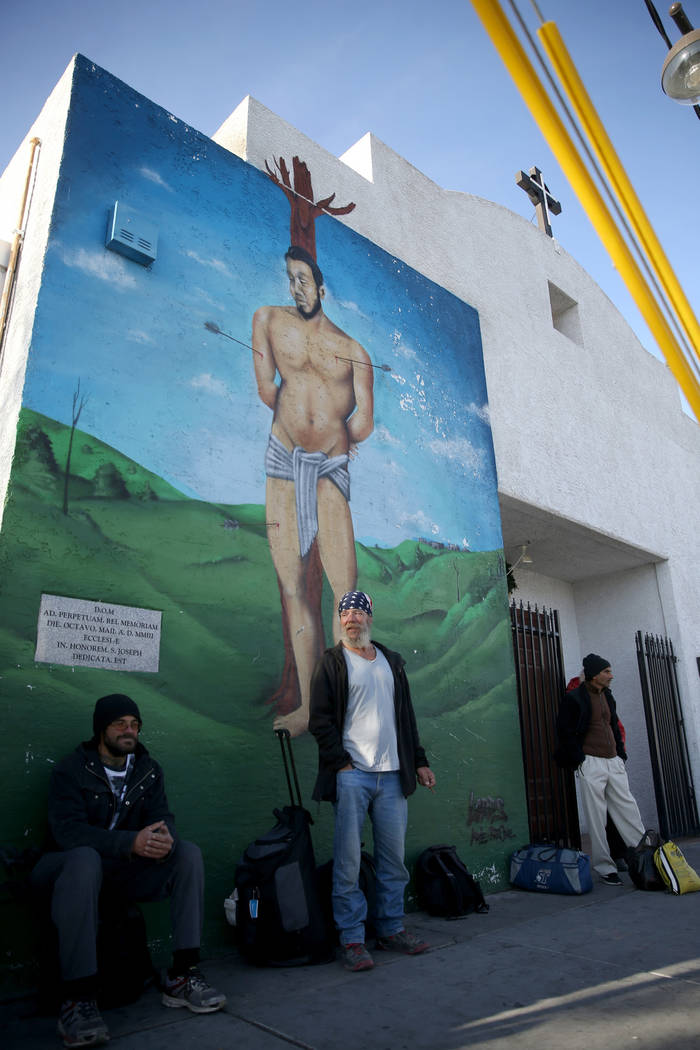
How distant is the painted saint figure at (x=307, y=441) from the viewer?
181 inches

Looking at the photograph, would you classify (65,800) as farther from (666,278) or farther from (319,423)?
(666,278)

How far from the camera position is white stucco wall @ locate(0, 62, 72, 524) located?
375 centimetres

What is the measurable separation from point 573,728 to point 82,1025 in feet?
14.1

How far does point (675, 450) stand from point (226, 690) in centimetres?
818

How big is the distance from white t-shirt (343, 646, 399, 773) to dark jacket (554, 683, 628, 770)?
2.47 meters

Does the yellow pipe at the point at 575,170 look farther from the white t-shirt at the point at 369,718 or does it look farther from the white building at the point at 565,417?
the white t-shirt at the point at 369,718

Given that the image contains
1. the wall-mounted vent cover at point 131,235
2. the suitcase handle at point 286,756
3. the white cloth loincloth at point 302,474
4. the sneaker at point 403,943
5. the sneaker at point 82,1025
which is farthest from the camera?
the white cloth loincloth at point 302,474

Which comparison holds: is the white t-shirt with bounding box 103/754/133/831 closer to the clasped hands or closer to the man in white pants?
the clasped hands

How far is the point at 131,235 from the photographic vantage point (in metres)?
4.30

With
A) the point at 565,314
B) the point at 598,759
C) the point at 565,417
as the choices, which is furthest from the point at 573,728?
the point at 565,314

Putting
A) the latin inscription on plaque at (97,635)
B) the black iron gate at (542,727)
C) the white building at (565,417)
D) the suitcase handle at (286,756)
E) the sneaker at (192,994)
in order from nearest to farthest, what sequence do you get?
the sneaker at (192,994) < the latin inscription on plaque at (97,635) < the suitcase handle at (286,756) < the black iron gate at (542,727) < the white building at (565,417)

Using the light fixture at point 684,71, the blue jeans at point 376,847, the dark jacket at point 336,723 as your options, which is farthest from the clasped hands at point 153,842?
the light fixture at point 684,71

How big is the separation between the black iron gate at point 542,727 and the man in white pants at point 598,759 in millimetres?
584

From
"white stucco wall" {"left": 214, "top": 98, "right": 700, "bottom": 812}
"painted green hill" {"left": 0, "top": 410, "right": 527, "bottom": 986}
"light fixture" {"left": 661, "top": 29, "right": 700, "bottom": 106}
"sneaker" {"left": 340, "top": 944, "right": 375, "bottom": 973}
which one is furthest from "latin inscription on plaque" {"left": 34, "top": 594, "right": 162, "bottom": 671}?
"light fixture" {"left": 661, "top": 29, "right": 700, "bottom": 106}
